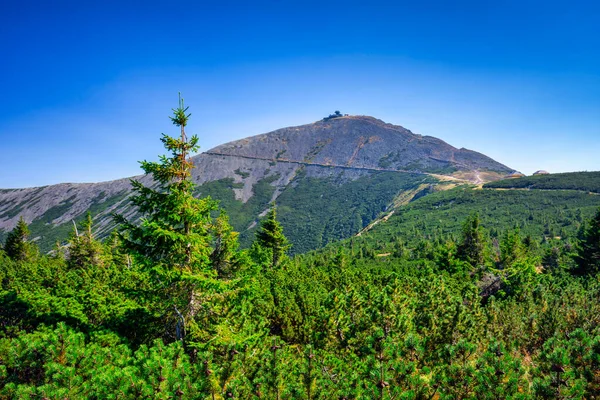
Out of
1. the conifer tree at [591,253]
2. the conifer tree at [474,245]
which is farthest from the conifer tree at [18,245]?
the conifer tree at [591,253]

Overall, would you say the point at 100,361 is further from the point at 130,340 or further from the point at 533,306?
the point at 533,306

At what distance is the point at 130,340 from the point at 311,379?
814 cm

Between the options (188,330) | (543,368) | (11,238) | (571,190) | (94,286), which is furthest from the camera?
(571,190)

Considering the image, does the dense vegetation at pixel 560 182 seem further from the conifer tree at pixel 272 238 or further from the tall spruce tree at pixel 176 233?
the tall spruce tree at pixel 176 233

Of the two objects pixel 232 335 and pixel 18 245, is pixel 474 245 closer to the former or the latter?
pixel 232 335

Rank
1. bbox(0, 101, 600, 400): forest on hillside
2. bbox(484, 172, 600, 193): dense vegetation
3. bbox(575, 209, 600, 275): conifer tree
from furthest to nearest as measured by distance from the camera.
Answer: bbox(484, 172, 600, 193): dense vegetation, bbox(575, 209, 600, 275): conifer tree, bbox(0, 101, 600, 400): forest on hillside

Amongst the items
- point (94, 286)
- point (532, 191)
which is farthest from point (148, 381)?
point (532, 191)

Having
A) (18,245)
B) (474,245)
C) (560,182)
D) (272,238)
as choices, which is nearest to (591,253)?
(474,245)

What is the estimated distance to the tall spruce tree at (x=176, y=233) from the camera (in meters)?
10.9

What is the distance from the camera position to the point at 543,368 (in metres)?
8.18

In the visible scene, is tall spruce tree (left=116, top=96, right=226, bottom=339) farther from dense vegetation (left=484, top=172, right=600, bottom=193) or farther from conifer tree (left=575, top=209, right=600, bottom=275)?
dense vegetation (left=484, top=172, right=600, bottom=193)

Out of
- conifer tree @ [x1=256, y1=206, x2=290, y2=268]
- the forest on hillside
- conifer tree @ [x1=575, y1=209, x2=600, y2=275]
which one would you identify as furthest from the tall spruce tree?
conifer tree @ [x1=575, y1=209, x2=600, y2=275]

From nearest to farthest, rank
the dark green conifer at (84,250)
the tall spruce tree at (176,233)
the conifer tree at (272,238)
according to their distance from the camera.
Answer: the tall spruce tree at (176,233) < the dark green conifer at (84,250) < the conifer tree at (272,238)

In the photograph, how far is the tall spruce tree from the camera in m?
10.9
